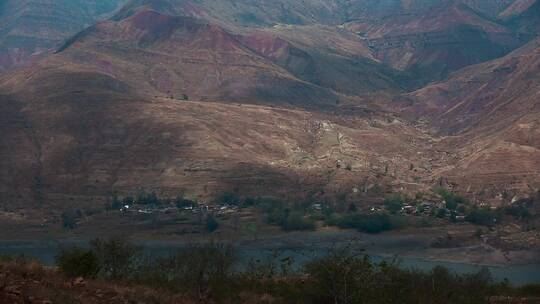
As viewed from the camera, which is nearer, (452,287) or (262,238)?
(452,287)

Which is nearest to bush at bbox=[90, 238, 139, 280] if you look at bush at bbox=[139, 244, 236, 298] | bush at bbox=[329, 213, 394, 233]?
bush at bbox=[139, 244, 236, 298]

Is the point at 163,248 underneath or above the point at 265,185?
underneath

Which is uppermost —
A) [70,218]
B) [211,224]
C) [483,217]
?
[483,217]

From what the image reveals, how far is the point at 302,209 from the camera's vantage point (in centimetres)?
18088

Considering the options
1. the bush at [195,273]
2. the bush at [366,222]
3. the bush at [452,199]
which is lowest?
the bush at [366,222]

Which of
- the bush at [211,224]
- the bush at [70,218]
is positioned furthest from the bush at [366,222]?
the bush at [70,218]

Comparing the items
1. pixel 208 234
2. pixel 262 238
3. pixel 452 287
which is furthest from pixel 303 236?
pixel 452 287

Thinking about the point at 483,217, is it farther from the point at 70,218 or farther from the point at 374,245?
the point at 70,218

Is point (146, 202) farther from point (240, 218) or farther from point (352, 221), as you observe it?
point (352, 221)

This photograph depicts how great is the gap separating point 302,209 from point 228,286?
122129mm

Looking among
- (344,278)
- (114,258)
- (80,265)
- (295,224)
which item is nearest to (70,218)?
(295,224)

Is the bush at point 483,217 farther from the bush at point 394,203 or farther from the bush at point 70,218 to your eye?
the bush at point 70,218

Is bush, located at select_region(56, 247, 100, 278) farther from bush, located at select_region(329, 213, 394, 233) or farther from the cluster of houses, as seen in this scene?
the cluster of houses

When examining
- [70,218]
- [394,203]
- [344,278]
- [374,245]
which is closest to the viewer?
[344,278]
